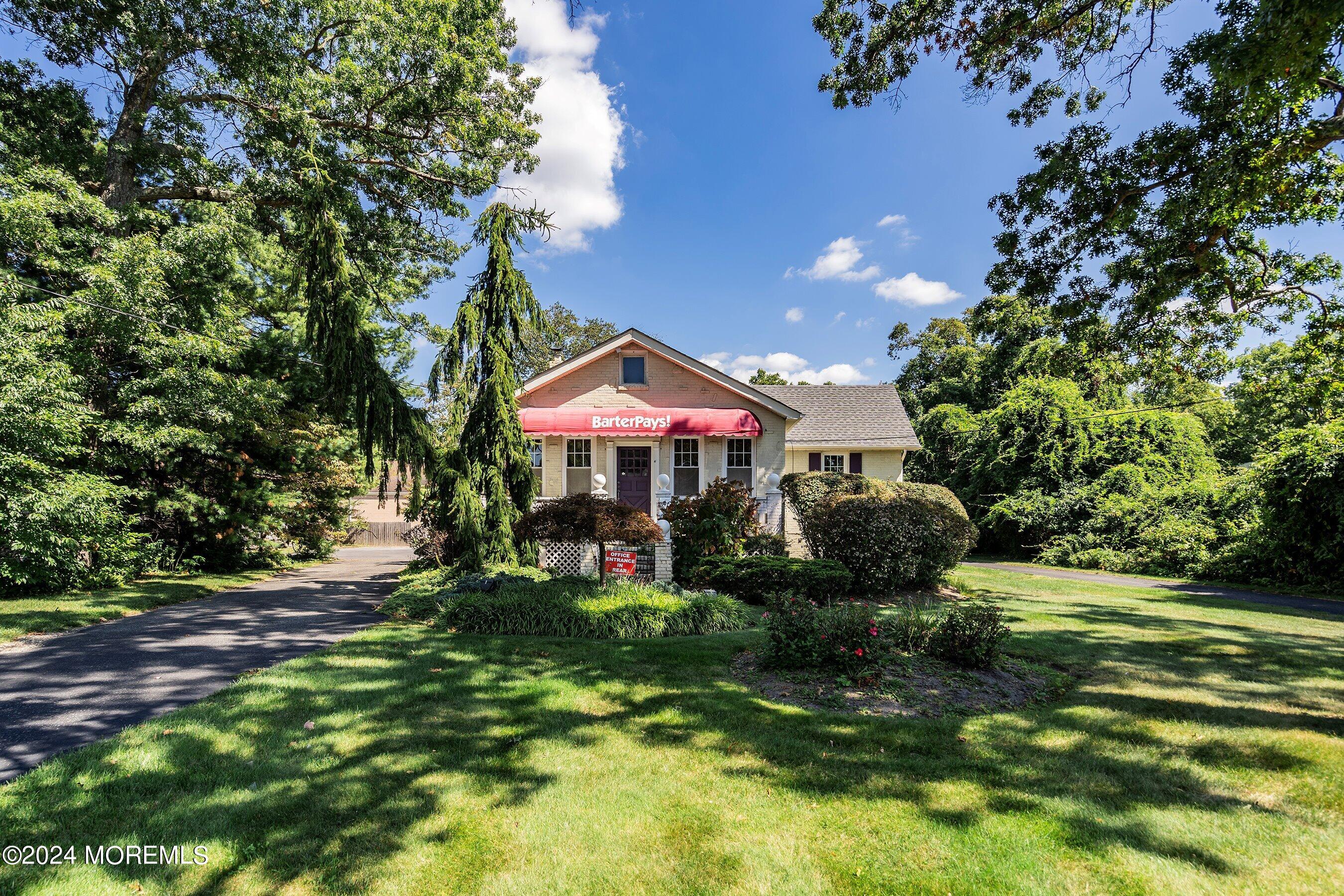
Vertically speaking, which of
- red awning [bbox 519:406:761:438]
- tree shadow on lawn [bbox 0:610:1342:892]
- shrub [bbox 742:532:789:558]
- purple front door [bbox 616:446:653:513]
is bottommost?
tree shadow on lawn [bbox 0:610:1342:892]

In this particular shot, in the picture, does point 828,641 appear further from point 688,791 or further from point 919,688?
point 688,791

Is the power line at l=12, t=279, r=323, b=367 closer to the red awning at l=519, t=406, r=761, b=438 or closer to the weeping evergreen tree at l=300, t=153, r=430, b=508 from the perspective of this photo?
the weeping evergreen tree at l=300, t=153, r=430, b=508

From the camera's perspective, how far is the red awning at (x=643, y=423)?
52.4 feet

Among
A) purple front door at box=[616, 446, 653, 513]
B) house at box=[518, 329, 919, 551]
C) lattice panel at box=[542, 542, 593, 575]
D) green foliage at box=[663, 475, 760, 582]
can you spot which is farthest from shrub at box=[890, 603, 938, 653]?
purple front door at box=[616, 446, 653, 513]

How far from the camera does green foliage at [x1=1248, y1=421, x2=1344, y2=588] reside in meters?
11.9

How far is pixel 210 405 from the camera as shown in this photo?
462 inches

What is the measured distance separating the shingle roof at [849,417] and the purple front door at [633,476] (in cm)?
571

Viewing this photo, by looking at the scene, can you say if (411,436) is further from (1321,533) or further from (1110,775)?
(1321,533)

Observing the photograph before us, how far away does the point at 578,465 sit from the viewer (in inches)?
695

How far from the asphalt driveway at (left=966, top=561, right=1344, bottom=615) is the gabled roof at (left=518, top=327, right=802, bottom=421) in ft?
28.2

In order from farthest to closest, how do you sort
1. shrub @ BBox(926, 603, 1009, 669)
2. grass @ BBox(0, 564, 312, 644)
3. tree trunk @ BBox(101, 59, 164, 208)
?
1. tree trunk @ BBox(101, 59, 164, 208)
2. grass @ BBox(0, 564, 312, 644)
3. shrub @ BBox(926, 603, 1009, 669)

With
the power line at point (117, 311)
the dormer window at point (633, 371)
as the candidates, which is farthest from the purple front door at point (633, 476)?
the power line at point (117, 311)

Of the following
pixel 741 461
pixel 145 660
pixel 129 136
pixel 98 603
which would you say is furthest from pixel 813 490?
pixel 129 136

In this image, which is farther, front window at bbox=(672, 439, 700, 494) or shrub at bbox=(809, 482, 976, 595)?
front window at bbox=(672, 439, 700, 494)
